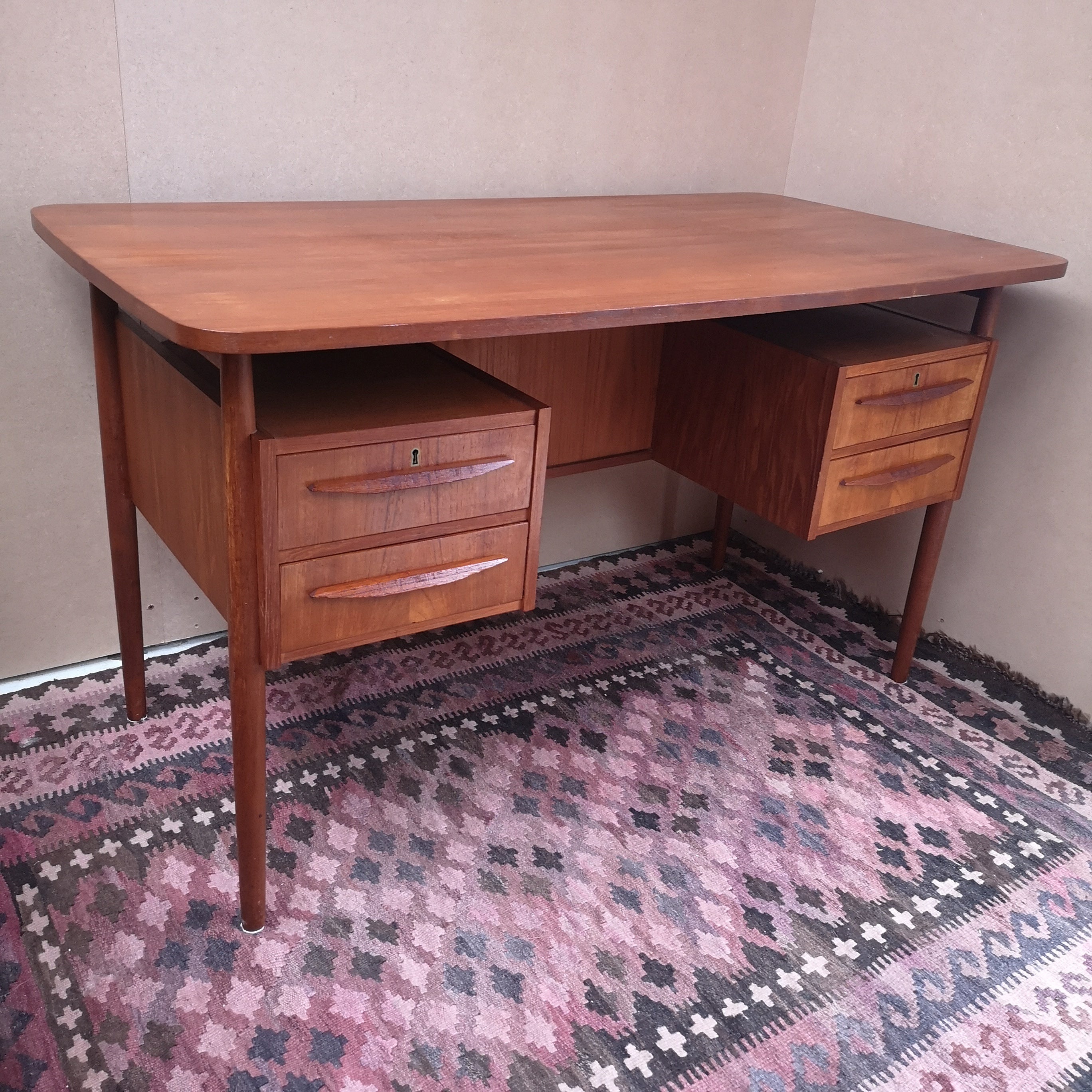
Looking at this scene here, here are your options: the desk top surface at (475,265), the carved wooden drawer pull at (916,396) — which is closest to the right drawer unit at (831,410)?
the carved wooden drawer pull at (916,396)

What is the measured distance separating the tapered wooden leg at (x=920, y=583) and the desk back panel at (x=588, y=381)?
1.72 ft

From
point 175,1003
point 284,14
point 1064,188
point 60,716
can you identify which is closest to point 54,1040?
point 175,1003

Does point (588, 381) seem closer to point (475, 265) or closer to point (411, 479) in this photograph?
point (475, 265)

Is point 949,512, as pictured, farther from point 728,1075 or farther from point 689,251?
point 728,1075

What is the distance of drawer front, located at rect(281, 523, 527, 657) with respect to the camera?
1175mm

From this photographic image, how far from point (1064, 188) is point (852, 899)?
1.21 m

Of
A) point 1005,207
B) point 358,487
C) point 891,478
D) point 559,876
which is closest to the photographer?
point 358,487

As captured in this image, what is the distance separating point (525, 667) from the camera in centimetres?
191

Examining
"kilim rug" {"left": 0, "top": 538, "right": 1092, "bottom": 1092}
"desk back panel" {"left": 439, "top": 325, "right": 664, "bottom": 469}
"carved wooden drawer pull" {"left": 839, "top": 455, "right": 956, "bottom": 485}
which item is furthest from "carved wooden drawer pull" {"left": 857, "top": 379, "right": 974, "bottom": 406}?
"kilim rug" {"left": 0, "top": 538, "right": 1092, "bottom": 1092}

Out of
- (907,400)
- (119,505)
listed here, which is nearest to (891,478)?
(907,400)

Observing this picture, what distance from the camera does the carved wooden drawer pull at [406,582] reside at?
1.19m

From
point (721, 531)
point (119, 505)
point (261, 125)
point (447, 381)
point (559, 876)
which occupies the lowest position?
point (559, 876)

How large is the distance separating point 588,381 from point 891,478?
560mm

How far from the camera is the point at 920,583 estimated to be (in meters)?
1.90
